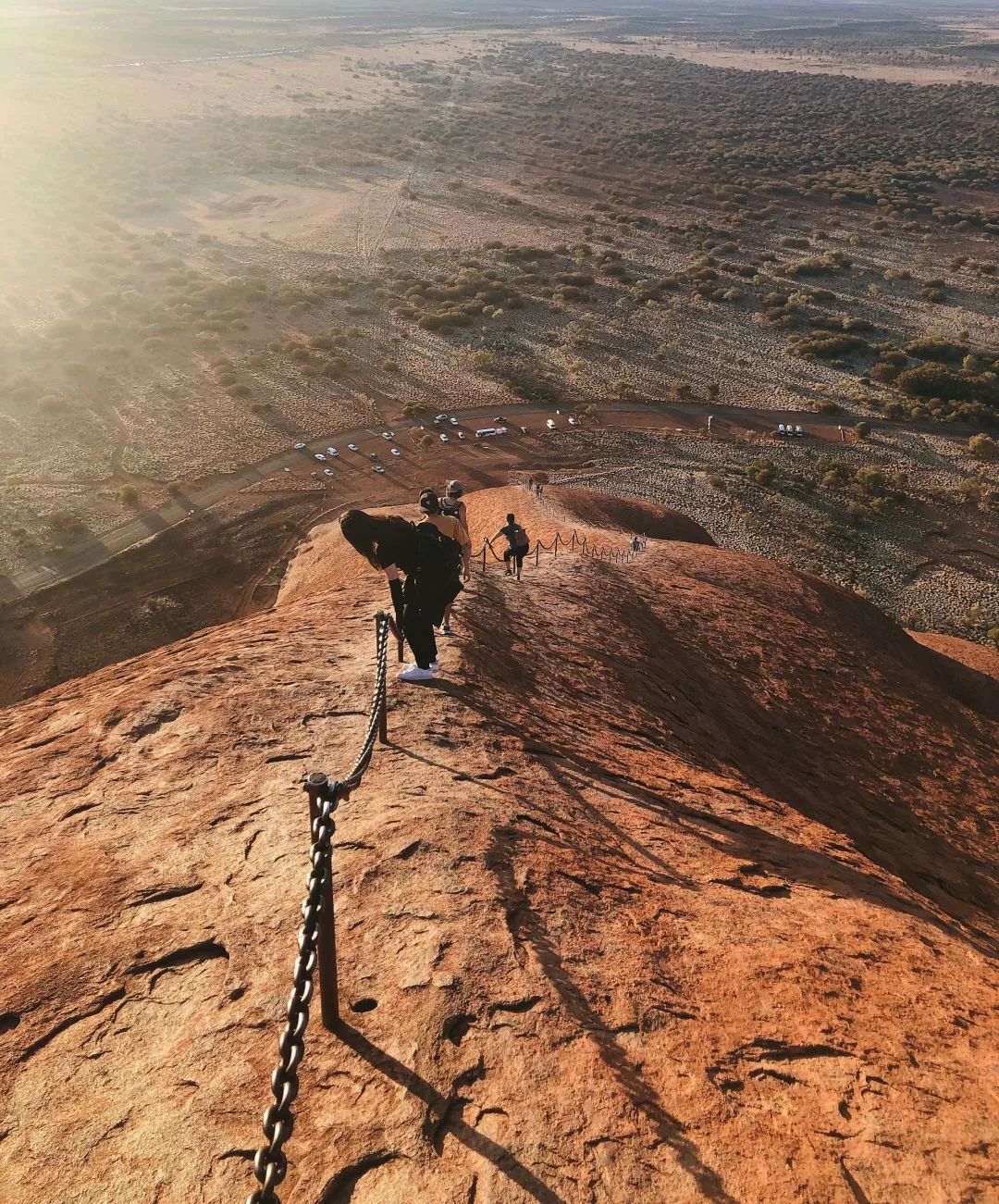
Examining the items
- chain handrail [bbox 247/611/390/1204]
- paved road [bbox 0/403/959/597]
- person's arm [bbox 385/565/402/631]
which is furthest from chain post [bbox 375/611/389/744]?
paved road [bbox 0/403/959/597]

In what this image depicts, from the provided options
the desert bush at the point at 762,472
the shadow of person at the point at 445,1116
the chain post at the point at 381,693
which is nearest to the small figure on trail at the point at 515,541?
the chain post at the point at 381,693

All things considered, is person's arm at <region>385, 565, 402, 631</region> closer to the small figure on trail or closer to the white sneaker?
the white sneaker

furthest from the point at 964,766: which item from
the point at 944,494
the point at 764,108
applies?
the point at 764,108

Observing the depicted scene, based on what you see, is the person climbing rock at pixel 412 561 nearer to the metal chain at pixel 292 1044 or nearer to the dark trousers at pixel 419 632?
the dark trousers at pixel 419 632

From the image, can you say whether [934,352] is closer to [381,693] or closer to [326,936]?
[381,693]

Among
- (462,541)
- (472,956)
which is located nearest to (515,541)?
(462,541)

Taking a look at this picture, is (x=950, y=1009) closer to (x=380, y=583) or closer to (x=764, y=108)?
(x=380, y=583)
